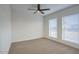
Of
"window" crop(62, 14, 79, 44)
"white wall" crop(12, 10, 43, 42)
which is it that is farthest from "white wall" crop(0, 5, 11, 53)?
"window" crop(62, 14, 79, 44)

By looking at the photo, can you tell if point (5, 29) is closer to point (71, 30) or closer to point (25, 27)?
point (25, 27)

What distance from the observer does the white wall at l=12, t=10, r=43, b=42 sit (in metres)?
2.00

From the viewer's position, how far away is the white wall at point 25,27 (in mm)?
1995

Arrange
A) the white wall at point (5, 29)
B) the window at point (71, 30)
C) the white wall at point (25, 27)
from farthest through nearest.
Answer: the window at point (71, 30) → the white wall at point (25, 27) → the white wall at point (5, 29)

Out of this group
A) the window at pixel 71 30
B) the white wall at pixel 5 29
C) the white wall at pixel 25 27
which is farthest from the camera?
the window at pixel 71 30

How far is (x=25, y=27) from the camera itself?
6.78ft

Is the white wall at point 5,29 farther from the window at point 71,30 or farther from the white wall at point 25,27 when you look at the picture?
the window at point 71,30

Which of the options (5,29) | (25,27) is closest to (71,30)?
(25,27)

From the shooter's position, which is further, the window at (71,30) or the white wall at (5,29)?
the window at (71,30)

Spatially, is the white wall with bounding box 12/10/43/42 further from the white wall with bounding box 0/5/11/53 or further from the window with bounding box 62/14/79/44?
the window with bounding box 62/14/79/44

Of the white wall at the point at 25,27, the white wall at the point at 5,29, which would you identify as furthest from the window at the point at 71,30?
the white wall at the point at 5,29
